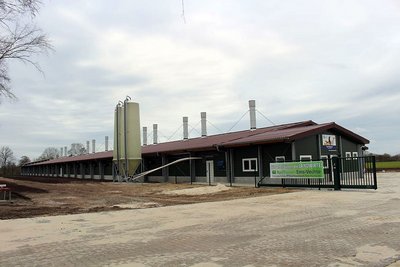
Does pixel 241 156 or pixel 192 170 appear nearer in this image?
pixel 241 156

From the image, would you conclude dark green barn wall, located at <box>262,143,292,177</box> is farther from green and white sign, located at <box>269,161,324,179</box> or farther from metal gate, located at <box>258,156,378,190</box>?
metal gate, located at <box>258,156,378,190</box>

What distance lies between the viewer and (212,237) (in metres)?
9.96

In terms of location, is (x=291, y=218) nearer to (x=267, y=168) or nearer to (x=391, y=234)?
(x=391, y=234)

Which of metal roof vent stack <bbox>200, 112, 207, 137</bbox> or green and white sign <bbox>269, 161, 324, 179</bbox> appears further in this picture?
metal roof vent stack <bbox>200, 112, 207, 137</bbox>

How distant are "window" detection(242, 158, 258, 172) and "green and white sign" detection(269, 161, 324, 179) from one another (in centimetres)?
503

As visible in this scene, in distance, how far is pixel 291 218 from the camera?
515 inches

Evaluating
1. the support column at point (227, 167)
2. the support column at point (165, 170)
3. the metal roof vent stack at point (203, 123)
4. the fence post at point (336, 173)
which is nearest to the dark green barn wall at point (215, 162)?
the support column at point (227, 167)

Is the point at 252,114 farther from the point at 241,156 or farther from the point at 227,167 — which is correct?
the point at 241,156

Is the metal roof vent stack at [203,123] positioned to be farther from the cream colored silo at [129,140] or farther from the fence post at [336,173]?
the fence post at [336,173]

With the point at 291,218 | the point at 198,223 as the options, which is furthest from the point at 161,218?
the point at 291,218

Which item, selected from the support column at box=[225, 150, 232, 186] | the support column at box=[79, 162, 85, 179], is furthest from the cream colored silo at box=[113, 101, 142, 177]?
the support column at box=[79, 162, 85, 179]

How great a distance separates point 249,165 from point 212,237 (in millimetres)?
23749

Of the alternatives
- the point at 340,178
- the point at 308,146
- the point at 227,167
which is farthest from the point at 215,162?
the point at 340,178

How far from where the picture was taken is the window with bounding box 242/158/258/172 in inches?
1295
